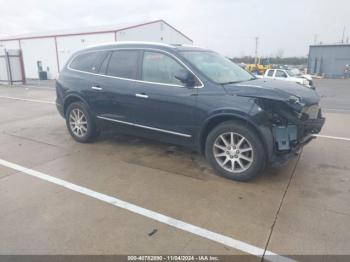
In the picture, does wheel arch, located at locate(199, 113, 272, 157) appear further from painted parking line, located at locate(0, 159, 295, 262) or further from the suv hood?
painted parking line, located at locate(0, 159, 295, 262)

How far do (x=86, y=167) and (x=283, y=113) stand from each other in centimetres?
302

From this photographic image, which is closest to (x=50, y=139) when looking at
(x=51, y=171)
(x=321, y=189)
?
(x=51, y=171)

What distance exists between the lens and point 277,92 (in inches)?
149

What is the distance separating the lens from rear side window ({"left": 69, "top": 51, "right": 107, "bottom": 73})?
5406 mm

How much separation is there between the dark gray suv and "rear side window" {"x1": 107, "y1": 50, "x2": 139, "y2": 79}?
2 centimetres

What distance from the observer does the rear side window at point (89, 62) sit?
541 centimetres

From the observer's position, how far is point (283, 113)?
3730mm


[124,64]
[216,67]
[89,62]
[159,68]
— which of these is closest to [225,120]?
[216,67]

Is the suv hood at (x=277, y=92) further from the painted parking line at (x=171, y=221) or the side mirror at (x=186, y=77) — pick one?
the painted parking line at (x=171, y=221)

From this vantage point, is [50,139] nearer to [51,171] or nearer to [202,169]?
[51,171]

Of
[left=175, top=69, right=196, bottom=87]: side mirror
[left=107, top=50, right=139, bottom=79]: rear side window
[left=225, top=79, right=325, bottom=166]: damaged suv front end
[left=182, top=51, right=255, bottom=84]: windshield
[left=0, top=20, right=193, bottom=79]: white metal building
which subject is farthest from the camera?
[left=0, top=20, right=193, bottom=79]: white metal building

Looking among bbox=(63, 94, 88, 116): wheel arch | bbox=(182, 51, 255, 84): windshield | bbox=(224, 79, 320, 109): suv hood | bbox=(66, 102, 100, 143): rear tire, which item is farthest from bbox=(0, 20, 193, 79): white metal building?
bbox=(224, 79, 320, 109): suv hood

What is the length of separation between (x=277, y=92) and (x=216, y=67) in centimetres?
123

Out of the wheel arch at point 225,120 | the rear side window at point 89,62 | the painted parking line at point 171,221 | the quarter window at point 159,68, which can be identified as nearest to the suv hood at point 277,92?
the wheel arch at point 225,120
